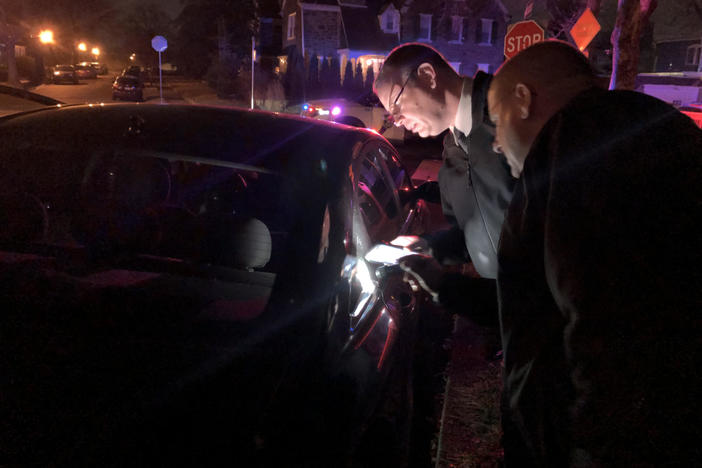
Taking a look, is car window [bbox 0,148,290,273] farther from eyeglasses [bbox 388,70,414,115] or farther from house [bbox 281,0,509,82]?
house [bbox 281,0,509,82]

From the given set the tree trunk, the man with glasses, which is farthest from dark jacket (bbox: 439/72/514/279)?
the tree trunk

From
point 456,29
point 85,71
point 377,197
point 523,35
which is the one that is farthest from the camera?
point 85,71

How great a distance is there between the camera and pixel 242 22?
45.6 meters

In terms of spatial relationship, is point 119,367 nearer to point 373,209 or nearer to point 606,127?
point 606,127

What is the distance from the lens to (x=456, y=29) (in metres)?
34.5

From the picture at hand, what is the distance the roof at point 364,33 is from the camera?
109 ft

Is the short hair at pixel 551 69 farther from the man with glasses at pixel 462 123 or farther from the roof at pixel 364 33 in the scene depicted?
the roof at pixel 364 33

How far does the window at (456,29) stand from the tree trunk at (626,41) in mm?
25262

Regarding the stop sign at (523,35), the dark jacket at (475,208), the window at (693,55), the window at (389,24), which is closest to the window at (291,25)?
the window at (389,24)

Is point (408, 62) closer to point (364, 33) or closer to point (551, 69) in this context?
point (551, 69)

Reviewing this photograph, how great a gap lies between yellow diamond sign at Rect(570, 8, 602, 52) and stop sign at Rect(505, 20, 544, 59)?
1.14 m

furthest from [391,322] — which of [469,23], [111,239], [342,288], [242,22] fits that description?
[242,22]

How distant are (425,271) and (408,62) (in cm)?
113

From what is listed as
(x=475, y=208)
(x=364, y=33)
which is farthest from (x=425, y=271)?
(x=364, y=33)
